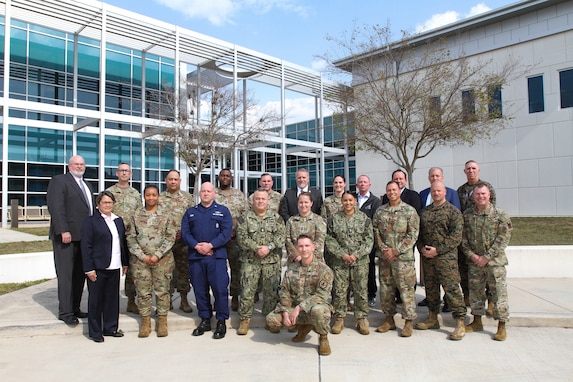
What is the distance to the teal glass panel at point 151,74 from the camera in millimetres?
23156

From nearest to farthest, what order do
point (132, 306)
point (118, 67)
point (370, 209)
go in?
point (132, 306)
point (370, 209)
point (118, 67)

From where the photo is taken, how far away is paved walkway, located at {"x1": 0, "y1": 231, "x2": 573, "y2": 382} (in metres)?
3.83

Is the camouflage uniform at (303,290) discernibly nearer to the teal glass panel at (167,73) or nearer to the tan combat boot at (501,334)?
the tan combat boot at (501,334)

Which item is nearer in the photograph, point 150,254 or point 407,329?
point 407,329

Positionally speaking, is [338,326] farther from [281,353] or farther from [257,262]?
[257,262]

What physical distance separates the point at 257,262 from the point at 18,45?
20017 mm

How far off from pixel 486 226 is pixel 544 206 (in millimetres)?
14640

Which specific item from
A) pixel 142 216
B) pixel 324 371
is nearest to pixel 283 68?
pixel 142 216

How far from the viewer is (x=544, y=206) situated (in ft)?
55.9

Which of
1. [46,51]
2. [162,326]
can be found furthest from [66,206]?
[46,51]

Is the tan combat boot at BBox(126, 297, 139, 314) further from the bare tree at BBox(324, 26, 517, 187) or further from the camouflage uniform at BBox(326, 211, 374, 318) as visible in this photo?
the bare tree at BBox(324, 26, 517, 187)

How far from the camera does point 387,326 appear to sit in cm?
504

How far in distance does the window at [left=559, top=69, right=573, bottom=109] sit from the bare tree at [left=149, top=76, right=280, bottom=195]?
1210 centimetres

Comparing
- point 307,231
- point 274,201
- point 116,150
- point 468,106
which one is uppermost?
point 468,106
